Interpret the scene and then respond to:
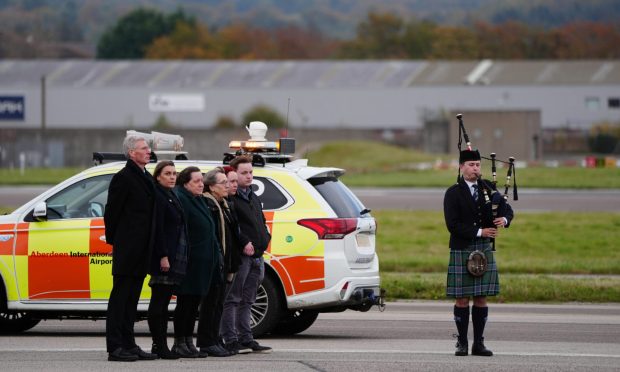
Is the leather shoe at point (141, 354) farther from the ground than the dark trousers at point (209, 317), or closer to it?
closer to it

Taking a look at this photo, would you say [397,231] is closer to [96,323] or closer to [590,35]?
[96,323]

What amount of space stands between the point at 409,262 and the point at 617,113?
7135cm

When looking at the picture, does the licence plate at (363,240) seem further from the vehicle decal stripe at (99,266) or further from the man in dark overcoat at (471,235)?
the vehicle decal stripe at (99,266)

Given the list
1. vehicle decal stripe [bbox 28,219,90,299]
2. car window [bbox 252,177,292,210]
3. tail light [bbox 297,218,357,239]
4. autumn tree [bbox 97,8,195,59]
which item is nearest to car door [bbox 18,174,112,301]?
vehicle decal stripe [bbox 28,219,90,299]

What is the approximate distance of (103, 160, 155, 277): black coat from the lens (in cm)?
1059

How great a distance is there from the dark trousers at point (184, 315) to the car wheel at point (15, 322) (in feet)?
8.68

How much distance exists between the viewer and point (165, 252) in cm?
1062

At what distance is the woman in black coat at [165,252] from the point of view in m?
10.7

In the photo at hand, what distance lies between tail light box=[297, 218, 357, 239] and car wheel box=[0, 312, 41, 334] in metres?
3.00

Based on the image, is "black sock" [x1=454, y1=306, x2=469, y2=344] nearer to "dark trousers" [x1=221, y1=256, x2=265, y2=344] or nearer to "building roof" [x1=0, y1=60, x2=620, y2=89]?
"dark trousers" [x1=221, y1=256, x2=265, y2=344]

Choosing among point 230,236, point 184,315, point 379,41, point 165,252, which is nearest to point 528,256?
point 230,236

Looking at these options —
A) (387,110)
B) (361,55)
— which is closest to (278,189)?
(387,110)

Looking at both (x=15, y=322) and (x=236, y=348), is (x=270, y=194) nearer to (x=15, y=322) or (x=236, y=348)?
(x=236, y=348)

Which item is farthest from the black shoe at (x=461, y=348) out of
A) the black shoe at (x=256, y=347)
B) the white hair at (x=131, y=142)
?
the white hair at (x=131, y=142)
